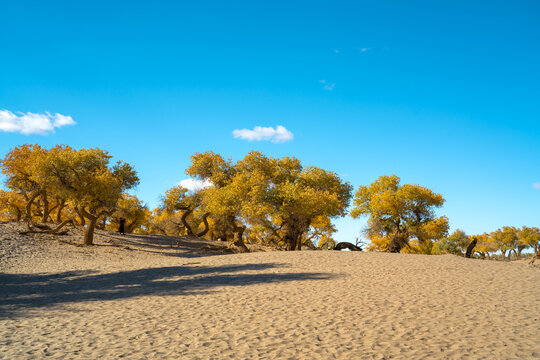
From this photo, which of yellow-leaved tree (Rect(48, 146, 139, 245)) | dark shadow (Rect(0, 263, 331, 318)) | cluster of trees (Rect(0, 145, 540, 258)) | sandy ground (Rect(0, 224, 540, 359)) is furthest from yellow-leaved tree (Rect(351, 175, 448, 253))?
yellow-leaved tree (Rect(48, 146, 139, 245))

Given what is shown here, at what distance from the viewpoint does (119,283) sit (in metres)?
18.2

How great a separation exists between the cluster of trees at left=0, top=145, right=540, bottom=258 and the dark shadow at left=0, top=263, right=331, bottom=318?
9381 millimetres

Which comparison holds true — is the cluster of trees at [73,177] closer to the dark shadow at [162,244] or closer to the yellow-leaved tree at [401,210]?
the dark shadow at [162,244]

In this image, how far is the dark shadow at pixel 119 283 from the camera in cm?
1484

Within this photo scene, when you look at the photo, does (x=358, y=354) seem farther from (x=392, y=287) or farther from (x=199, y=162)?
(x=199, y=162)

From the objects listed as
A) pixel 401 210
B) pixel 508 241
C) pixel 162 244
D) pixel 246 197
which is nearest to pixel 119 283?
pixel 246 197

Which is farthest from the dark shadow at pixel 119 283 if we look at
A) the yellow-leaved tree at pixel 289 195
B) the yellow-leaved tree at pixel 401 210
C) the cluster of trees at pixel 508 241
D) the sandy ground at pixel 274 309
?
the cluster of trees at pixel 508 241

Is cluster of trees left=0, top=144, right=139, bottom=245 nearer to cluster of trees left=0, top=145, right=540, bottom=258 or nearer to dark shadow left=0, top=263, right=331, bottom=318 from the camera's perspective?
cluster of trees left=0, top=145, right=540, bottom=258

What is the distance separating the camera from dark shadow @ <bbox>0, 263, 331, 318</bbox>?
14844 mm

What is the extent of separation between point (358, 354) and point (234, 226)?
25915 millimetres

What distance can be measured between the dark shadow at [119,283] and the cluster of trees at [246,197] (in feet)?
30.8

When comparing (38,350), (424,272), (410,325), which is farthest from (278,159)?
(38,350)

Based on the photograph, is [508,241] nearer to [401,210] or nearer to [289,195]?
[401,210]

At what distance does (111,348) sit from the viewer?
882 centimetres
